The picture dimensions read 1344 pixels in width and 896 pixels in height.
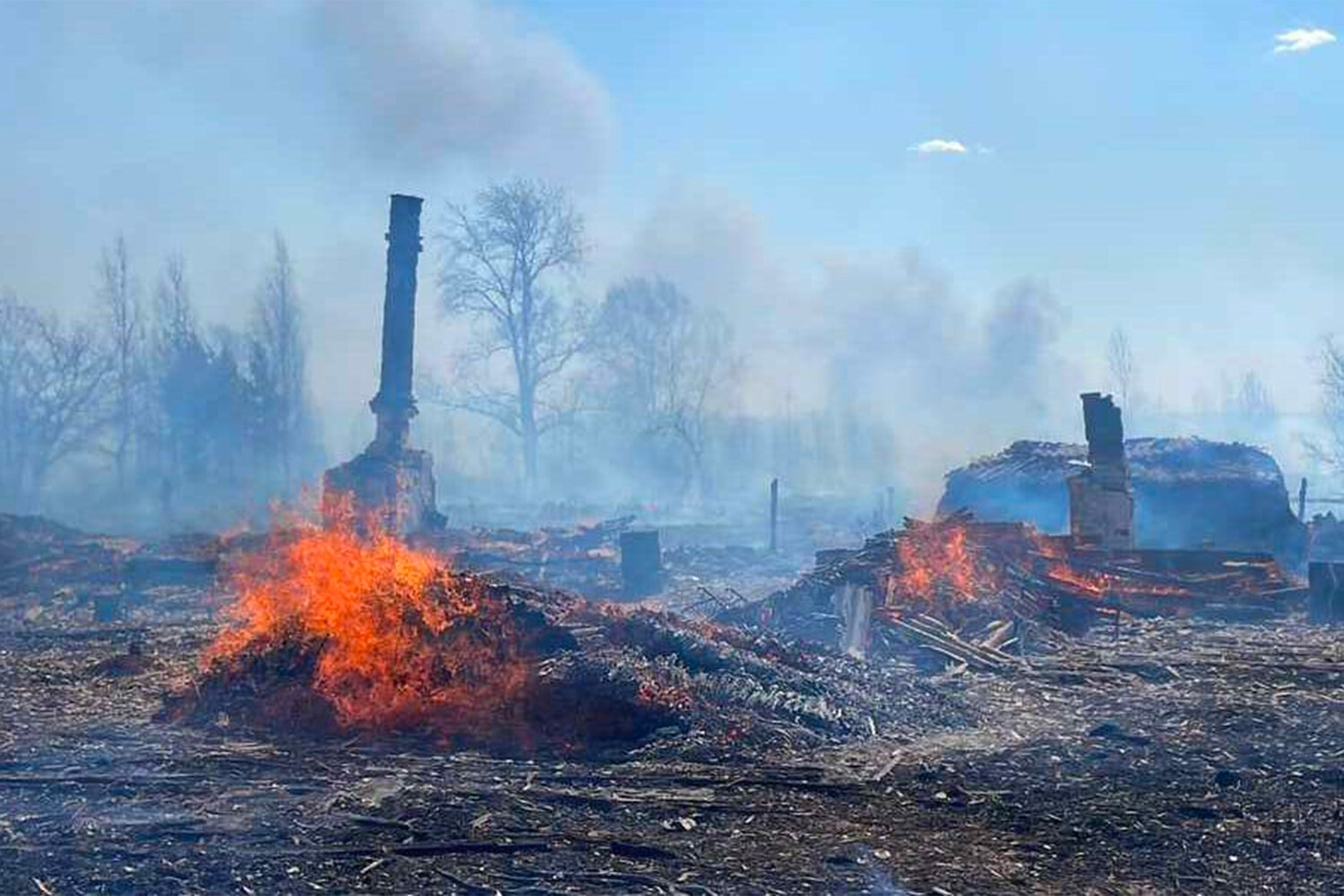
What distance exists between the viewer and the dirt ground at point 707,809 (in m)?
6.83

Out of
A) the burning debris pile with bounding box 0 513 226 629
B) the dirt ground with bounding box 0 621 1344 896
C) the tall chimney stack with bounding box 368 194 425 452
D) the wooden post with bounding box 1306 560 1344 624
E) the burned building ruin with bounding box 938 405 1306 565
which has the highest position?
the tall chimney stack with bounding box 368 194 425 452

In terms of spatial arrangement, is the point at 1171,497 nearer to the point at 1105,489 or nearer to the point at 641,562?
the point at 1105,489

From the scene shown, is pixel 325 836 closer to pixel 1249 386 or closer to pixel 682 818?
pixel 682 818

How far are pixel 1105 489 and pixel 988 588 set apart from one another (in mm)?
4452

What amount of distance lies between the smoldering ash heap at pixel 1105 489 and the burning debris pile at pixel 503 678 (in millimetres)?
8901

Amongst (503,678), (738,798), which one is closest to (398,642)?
(503,678)

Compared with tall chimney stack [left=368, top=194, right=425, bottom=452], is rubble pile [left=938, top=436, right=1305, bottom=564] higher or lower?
lower

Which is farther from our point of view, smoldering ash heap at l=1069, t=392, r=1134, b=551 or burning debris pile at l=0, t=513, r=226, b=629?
burning debris pile at l=0, t=513, r=226, b=629

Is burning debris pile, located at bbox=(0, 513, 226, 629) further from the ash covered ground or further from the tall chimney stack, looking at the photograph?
the ash covered ground

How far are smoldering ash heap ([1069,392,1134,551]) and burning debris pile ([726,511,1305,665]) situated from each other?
75 centimetres

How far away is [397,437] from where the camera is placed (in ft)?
81.6

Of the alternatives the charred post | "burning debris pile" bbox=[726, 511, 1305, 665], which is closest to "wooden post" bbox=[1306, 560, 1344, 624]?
"burning debris pile" bbox=[726, 511, 1305, 665]

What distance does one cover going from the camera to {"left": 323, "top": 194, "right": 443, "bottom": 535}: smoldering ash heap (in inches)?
941

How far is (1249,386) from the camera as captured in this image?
8694 centimetres
